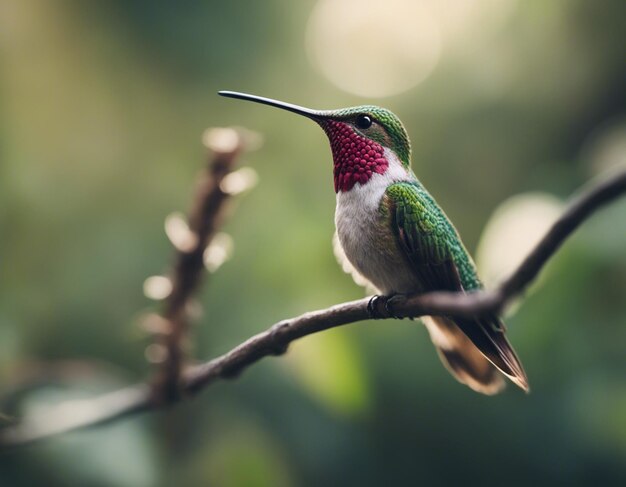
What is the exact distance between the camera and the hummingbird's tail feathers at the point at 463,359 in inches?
30.4

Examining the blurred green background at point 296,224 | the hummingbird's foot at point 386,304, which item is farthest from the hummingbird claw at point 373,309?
the blurred green background at point 296,224

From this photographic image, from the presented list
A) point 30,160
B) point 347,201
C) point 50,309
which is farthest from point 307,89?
point 347,201

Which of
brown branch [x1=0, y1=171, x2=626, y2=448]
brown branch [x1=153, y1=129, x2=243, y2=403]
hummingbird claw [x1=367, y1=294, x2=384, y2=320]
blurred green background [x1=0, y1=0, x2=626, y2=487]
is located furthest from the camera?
blurred green background [x1=0, y1=0, x2=626, y2=487]

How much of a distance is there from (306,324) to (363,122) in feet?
A: 1.02

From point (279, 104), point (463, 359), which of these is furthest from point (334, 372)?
point (279, 104)

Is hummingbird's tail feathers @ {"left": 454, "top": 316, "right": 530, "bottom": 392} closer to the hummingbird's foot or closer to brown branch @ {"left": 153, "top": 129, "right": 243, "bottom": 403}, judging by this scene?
the hummingbird's foot

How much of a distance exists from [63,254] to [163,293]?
27.1 inches

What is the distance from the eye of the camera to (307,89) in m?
1.58

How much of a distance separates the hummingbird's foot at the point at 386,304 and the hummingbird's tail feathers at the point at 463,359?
75 millimetres

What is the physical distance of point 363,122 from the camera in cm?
80

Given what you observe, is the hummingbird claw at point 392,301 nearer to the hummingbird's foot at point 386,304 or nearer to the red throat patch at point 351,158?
the hummingbird's foot at point 386,304

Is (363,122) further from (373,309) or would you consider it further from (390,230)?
(373,309)

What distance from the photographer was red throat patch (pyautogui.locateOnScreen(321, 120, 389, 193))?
2.57 feet

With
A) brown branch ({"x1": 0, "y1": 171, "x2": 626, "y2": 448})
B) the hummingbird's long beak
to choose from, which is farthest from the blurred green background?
the hummingbird's long beak
